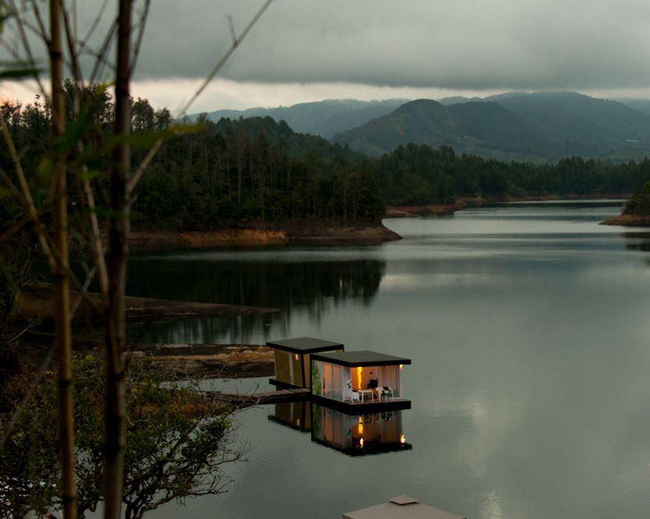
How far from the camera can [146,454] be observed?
13.7 meters

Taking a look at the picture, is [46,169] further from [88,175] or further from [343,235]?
[343,235]

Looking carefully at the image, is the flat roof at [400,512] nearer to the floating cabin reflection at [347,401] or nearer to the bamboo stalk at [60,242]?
the floating cabin reflection at [347,401]

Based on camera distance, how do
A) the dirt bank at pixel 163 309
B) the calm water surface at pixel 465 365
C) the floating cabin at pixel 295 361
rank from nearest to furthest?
the calm water surface at pixel 465 365
the floating cabin at pixel 295 361
the dirt bank at pixel 163 309

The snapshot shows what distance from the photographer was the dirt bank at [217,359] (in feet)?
113

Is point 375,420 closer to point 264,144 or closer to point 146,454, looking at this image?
point 146,454

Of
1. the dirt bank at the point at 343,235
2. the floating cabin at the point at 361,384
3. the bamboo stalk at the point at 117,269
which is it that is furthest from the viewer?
the dirt bank at the point at 343,235

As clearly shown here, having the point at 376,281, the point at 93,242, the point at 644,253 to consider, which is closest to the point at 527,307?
the point at 376,281

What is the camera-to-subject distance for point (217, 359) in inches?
1417

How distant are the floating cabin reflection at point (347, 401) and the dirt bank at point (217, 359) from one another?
10.1ft

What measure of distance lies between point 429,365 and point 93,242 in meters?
35.8

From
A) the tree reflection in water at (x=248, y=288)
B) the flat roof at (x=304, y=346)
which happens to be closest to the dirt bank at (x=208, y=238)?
the tree reflection in water at (x=248, y=288)

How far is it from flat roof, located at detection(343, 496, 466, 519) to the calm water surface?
2730 mm

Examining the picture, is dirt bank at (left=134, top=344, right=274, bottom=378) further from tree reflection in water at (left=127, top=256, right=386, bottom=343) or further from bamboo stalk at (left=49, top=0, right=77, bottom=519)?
bamboo stalk at (left=49, top=0, right=77, bottom=519)

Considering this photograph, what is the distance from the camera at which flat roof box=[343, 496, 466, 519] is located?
17.2 meters
